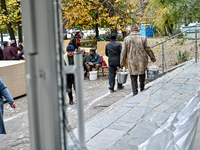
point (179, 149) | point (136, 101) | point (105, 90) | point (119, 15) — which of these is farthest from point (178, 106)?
point (119, 15)

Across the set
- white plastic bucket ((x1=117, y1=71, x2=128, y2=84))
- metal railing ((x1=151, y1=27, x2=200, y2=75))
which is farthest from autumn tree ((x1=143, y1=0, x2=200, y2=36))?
white plastic bucket ((x1=117, y1=71, x2=128, y2=84))

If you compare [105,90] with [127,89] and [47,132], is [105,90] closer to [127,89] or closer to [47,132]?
[127,89]

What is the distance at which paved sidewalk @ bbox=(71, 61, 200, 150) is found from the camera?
3247 mm

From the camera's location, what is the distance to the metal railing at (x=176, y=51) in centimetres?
476

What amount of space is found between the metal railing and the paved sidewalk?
22.4 inches

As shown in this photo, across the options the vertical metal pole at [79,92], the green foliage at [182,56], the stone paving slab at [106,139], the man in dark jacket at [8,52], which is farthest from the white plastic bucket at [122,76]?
the vertical metal pole at [79,92]

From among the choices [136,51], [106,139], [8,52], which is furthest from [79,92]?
[8,52]

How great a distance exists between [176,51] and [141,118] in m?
3.22

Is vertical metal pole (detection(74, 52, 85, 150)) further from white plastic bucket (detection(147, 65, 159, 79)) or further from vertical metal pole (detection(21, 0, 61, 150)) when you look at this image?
white plastic bucket (detection(147, 65, 159, 79))

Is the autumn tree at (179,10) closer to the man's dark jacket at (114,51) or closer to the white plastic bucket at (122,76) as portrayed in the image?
the white plastic bucket at (122,76)

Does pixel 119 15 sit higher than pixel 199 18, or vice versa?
pixel 119 15

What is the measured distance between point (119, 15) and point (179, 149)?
7989mm

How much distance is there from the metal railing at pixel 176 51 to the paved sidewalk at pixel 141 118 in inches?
22.4

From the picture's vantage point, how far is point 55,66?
3.61 ft
